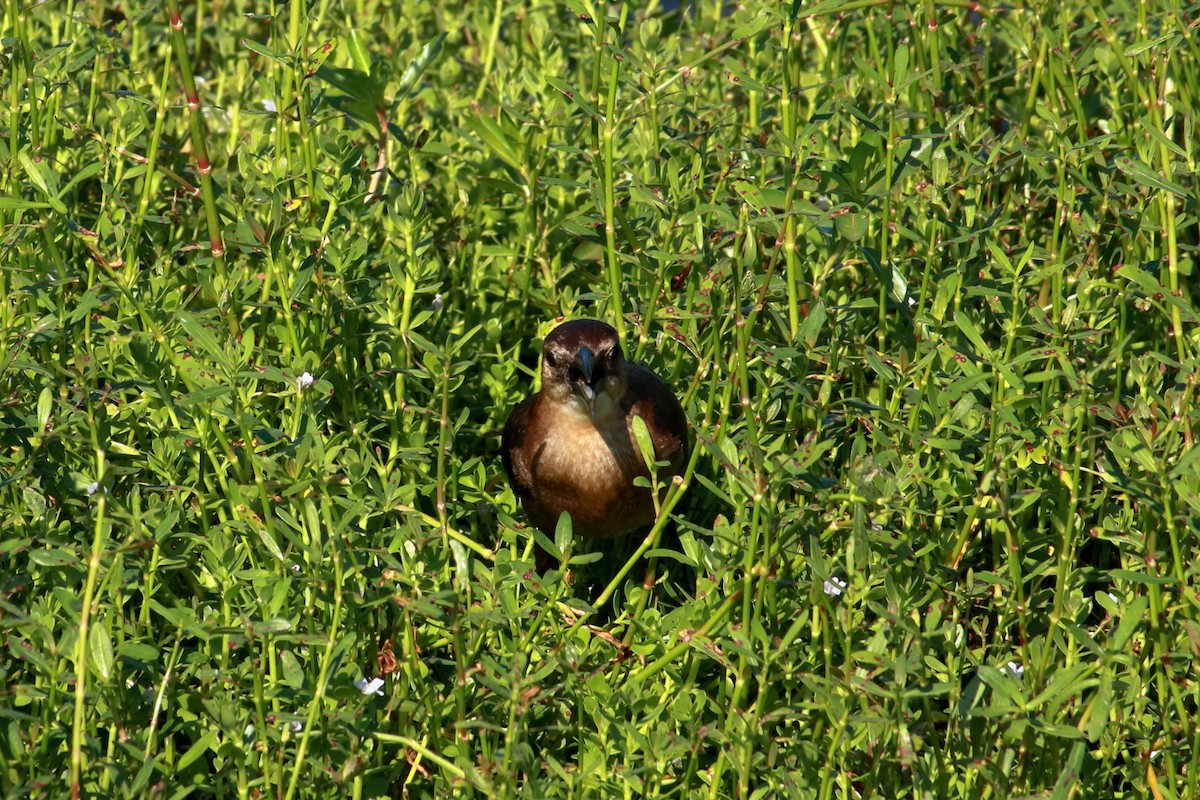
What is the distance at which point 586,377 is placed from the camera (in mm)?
3732

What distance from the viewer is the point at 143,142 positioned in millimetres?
4438

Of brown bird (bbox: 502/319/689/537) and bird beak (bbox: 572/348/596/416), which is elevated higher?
bird beak (bbox: 572/348/596/416)

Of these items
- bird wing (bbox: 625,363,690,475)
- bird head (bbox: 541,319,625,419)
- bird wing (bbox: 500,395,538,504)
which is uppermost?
bird head (bbox: 541,319,625,419)

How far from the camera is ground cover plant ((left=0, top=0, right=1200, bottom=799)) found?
116 inches

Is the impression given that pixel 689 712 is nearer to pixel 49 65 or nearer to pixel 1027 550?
pixel 1027 550

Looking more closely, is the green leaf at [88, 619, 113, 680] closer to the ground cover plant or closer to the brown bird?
the ground cover plant

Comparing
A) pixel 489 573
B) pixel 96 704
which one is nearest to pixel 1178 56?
pixel 489 573

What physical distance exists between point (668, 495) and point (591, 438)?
0.68 metres

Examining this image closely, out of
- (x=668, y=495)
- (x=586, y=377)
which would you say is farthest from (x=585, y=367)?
(x=668, y=495)

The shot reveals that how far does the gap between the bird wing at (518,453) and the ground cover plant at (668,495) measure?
11 cm

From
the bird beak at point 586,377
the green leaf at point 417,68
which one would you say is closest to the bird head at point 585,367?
the bird beak at point 586,377

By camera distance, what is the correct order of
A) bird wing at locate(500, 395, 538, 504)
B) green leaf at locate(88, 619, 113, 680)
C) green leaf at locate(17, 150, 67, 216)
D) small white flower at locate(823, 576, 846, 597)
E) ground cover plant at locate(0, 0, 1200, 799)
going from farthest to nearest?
bird wing at locate(500, 395, 538, 504), green leaf at locate(17, 150, 67, 216), small white flower at locate(823, 576, 846, 597), ground cover plant at locate(0, 0, 1200, 799), green leaf at locate(88, 619, 113, 680)

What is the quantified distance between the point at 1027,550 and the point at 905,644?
0.84 meters

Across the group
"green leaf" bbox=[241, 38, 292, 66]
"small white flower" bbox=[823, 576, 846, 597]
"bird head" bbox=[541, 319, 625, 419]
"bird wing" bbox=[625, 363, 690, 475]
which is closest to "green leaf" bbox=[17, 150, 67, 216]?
"green leaf" bbox=[241, 38, 292, 66]
